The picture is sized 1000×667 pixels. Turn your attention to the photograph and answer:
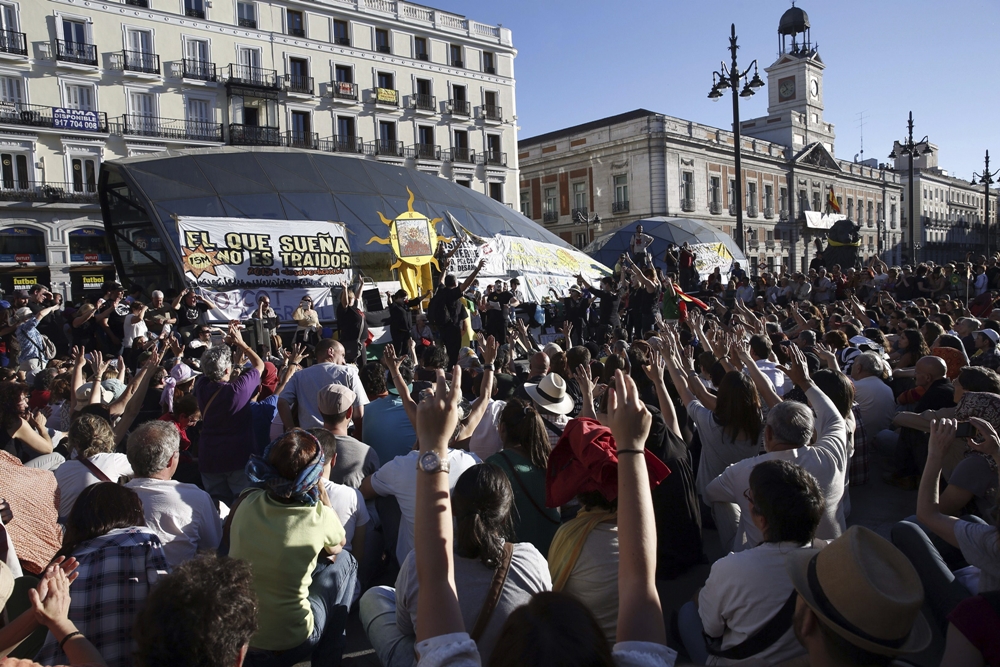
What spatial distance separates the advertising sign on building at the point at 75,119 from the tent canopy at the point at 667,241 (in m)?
25.9

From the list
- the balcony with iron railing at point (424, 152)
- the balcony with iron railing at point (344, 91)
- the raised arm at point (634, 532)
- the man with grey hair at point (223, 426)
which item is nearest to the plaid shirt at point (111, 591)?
the raised arm at point (634, 532)

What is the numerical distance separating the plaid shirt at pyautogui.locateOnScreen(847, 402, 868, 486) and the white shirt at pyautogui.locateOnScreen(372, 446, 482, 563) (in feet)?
10.9

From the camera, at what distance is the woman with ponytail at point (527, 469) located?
11.8ft

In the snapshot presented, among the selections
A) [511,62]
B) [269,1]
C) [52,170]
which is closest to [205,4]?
[269,1]

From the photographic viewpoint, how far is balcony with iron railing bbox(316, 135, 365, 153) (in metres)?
39.2

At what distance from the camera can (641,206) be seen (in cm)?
4900

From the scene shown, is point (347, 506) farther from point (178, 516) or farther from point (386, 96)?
point (386, 96)

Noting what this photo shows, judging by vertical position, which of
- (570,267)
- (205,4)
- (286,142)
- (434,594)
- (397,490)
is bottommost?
(397,490)

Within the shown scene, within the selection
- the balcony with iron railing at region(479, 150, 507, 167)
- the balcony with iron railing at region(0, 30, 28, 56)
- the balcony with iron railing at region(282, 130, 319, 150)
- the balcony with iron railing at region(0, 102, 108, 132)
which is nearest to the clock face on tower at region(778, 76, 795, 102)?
the balcony with iron railing at region(479, 150, 507, 167)

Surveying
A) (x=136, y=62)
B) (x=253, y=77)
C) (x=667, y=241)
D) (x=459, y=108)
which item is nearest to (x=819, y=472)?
(x=667, y=241)

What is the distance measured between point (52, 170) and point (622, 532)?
3848 centimetres

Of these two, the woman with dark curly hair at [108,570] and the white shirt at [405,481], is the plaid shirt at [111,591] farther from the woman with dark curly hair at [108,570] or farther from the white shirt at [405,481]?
the white shirt at [405,481]

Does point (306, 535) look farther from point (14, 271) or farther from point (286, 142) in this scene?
point (286, 142)

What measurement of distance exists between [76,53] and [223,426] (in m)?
36.0
